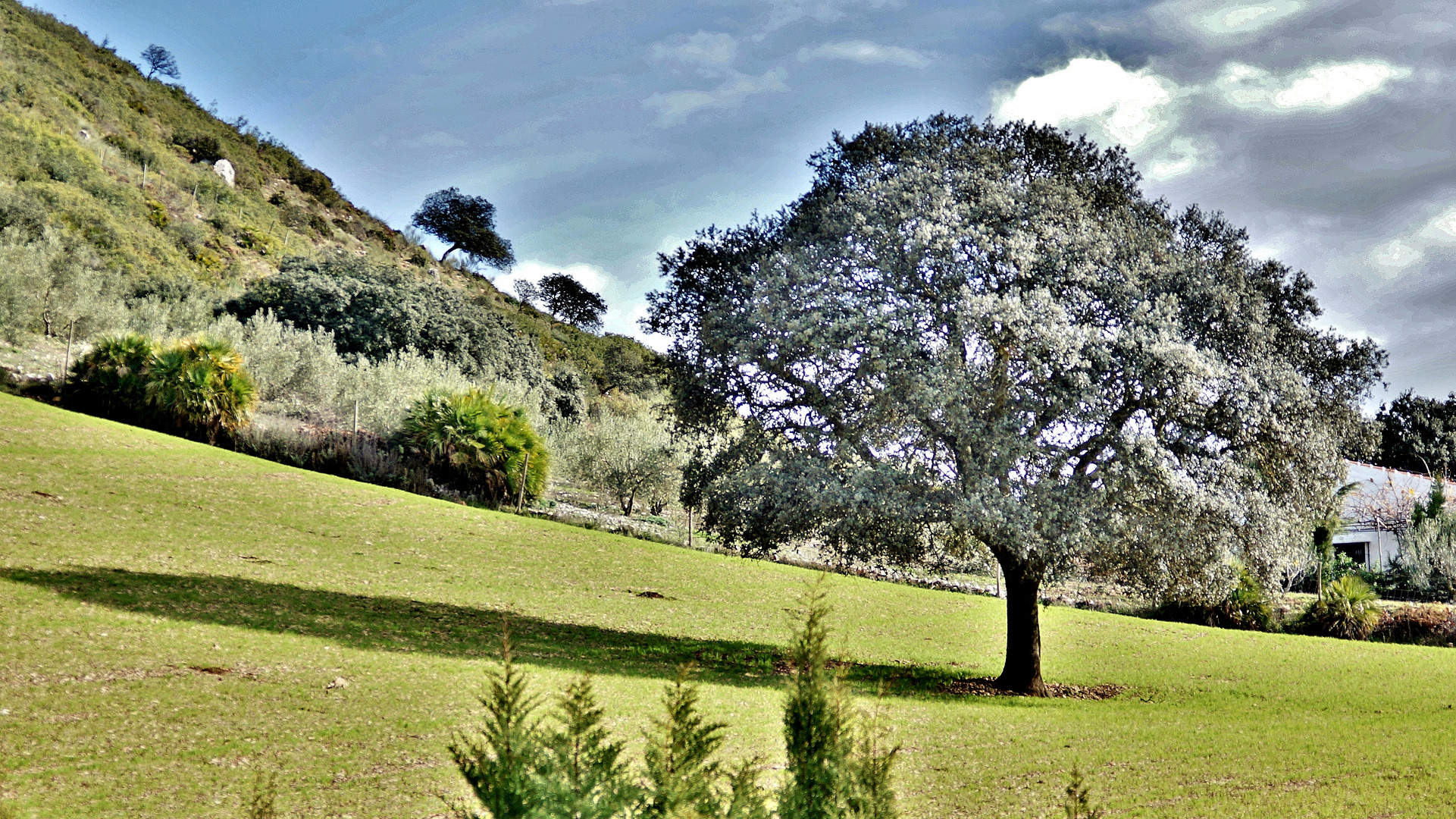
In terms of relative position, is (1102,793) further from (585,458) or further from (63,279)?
(63,279)

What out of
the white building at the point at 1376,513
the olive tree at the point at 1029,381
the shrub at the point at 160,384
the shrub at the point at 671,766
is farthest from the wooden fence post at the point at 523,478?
the white building at the point at 1376,513

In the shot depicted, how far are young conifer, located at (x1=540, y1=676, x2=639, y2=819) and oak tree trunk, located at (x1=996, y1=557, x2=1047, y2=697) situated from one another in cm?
1105

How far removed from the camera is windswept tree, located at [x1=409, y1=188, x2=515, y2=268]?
241ft

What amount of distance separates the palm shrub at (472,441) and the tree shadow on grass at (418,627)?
384 inches

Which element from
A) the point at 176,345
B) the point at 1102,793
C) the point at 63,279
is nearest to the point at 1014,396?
the point at 1102,793

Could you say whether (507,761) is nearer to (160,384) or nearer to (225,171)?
(160,384)

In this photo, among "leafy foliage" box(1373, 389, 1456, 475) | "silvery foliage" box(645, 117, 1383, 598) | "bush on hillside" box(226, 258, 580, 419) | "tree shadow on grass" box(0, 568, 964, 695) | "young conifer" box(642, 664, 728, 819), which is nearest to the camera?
"young conifer" box(642, 664, 728, 819)

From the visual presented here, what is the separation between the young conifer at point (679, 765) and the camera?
2818 mm

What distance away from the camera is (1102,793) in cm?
791

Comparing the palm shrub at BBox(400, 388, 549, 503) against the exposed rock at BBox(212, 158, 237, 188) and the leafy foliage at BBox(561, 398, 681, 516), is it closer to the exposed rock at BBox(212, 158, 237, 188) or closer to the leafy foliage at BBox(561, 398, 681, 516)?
the leafy foliage at BBox(561, 398, 681, 516)

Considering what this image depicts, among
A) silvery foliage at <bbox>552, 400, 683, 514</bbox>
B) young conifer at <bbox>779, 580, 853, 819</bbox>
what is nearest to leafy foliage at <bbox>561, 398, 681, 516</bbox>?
silvery foliage at <bbox>552, 400, 683, 514</bbox>

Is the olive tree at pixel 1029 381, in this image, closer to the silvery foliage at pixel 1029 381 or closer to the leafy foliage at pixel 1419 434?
the silvery foliage at pixel 1029 381

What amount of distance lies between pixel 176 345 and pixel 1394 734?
24810 mm

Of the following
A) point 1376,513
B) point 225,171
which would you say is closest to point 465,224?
point 225,171
